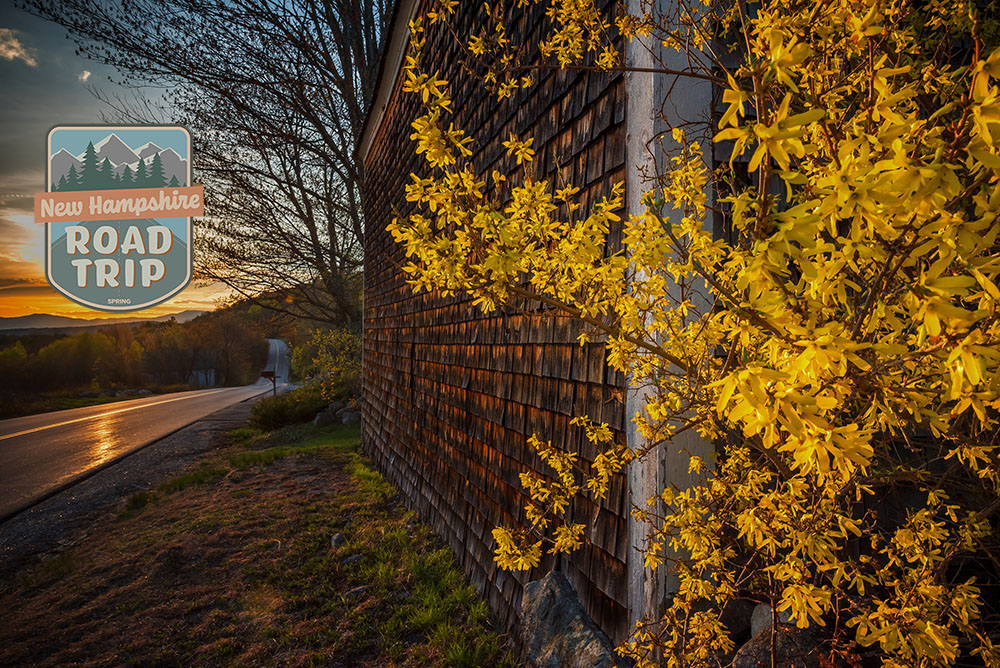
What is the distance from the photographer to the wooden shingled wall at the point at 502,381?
2372 millimetres

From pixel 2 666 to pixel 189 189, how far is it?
36.4 ft

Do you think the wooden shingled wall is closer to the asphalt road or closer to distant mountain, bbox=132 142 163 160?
the asphalt road

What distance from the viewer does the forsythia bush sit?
0.87 meters

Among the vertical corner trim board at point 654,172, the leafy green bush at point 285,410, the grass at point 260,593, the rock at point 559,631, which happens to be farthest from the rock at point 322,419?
the vertical corner trim board at point 654,172

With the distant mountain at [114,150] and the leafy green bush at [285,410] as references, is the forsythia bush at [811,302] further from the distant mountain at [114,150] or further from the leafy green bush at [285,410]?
the distant mountain at [114,150]

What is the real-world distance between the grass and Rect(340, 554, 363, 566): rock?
0.04 ft

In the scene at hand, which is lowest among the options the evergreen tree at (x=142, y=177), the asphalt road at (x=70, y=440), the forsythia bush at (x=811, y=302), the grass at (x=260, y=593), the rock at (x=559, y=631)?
the asphalt road at (x=70, y=440)

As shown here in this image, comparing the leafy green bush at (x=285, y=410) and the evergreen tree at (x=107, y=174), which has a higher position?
the evergreen tree at (x=107, y=174)

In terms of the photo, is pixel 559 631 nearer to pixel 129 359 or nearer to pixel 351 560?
pixel 351 560

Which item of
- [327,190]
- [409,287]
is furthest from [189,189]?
[409,287]

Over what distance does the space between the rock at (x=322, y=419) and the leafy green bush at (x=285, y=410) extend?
1186 mm

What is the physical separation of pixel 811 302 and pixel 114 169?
58.2ft

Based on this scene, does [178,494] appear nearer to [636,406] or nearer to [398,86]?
[398,86]

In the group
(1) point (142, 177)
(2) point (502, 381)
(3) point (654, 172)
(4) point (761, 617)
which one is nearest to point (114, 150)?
(1) point (142, 177)
